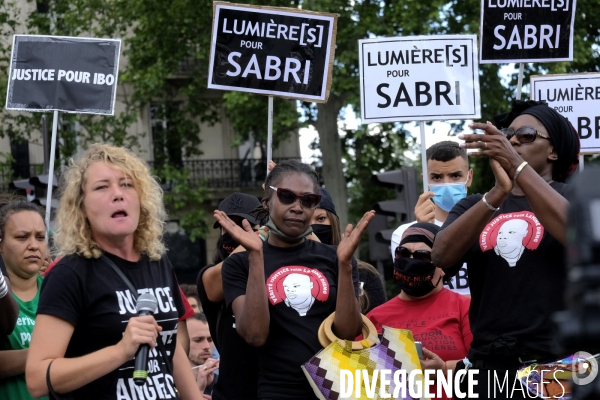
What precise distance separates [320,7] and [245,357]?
19316mm

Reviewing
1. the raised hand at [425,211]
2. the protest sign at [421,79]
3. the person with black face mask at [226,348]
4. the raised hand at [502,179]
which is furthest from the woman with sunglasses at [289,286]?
the protest sign at [421,79]

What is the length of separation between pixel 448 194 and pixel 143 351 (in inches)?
143

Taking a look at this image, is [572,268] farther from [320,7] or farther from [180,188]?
[180,188]

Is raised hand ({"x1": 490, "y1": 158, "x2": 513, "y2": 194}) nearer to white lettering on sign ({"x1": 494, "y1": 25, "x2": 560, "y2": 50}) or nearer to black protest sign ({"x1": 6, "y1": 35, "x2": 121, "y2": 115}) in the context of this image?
white lettering on sign ({"x1": 494, "y1": 25, "x2": 560, "y2": 50})

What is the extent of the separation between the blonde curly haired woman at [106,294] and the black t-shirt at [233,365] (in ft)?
3.48

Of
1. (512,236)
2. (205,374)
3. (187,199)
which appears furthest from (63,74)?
(187,199)

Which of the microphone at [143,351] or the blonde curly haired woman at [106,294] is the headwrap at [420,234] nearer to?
the blonde curly haired woman at [106,294]

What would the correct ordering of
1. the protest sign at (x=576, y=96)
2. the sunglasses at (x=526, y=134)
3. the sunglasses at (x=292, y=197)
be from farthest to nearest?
1. the protest sign at (x=576, y=96)
2. the sunglasses at (x=292, y=197)
3. the sunglasses at (x=526, y=134)

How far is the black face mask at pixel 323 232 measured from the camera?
5809mm

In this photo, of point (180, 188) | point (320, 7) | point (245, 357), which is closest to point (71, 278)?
point (245, 357)

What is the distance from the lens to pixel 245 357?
5.04 m

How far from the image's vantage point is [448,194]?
6.56 m

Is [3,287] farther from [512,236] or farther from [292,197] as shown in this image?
[512,236]

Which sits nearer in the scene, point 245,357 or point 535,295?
point 535,295
